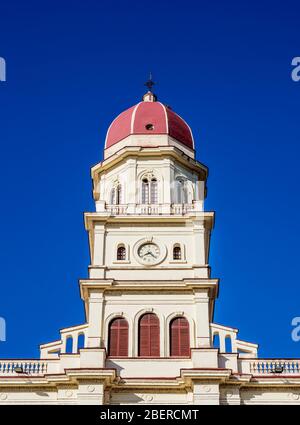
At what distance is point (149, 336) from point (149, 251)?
190 inches

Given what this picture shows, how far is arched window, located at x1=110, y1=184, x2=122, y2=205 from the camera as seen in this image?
134 ft

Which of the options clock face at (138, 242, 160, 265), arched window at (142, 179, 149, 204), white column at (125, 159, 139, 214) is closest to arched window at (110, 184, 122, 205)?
white column at (125, 159, 139, 214)

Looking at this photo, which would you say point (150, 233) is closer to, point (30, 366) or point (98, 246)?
point (98, 246)

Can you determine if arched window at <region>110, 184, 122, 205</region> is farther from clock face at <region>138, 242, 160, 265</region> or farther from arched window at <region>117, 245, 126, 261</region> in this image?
clock face at <region>138, 242, 160, 265</region>

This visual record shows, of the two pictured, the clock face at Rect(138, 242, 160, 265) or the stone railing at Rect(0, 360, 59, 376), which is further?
the clock face at Rect(138, 242, 160, 265)

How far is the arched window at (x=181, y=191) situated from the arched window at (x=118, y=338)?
8331mm

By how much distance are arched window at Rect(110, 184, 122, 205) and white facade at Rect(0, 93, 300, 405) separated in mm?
80

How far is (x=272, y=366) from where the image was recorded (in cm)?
3453

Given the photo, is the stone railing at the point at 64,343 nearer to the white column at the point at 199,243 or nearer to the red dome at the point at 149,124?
the white column at the point at 199,243

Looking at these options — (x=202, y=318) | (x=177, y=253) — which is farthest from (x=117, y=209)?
(x=202, y=318)

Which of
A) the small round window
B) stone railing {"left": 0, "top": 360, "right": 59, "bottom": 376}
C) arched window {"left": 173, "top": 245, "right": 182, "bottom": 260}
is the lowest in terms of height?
stone railing {"left": 0, "top": 360, "right": 59, "bottom": 376}

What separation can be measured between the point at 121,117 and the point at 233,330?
1535 cm

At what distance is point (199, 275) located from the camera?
3672cm

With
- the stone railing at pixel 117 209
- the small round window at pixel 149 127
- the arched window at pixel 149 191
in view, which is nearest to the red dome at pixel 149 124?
the small round window at pixel 149 127
